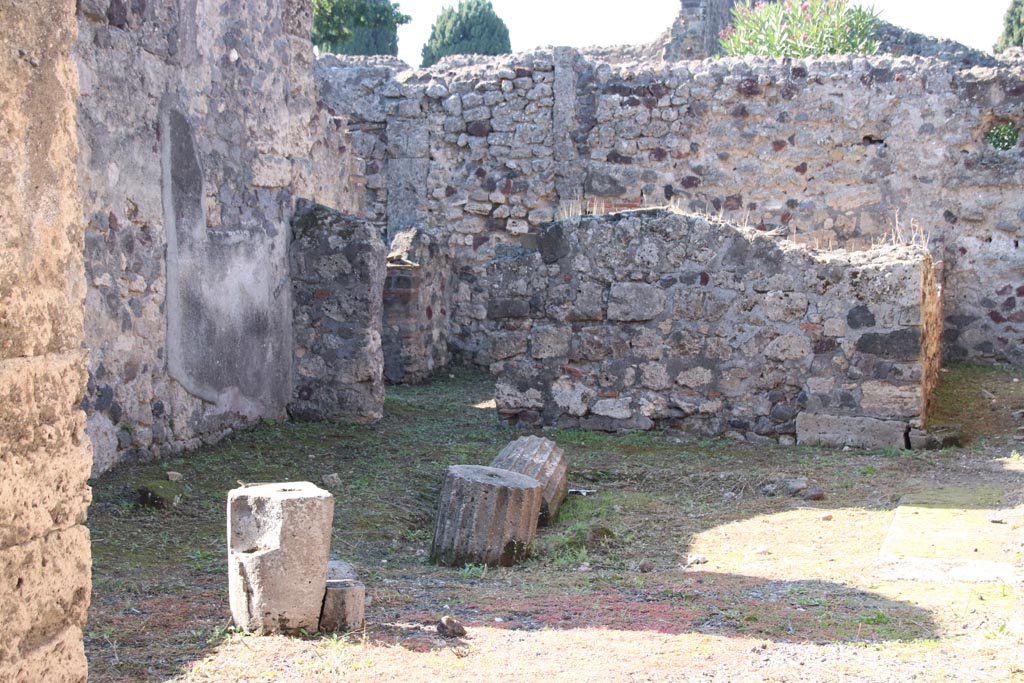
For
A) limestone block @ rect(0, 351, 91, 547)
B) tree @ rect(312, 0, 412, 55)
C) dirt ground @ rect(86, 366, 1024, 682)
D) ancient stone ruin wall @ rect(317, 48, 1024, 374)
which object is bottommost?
dirt ground @ rect(86, 366, 1024, 682)

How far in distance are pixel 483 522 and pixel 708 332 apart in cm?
335

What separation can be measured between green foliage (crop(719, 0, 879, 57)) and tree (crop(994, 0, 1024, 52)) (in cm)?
1056

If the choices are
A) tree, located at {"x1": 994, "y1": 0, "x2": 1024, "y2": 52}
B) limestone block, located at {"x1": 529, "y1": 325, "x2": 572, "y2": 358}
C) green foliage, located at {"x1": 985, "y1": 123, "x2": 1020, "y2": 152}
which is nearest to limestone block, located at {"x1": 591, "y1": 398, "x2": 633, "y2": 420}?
limestone block, located at {"x1": 529, "y1": 325, "x2": 572, "y2": 358}

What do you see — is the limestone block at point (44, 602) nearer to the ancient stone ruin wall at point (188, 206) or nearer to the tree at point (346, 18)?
the ancient stone ruin wall at point (188, 206)

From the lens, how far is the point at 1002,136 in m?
12.0

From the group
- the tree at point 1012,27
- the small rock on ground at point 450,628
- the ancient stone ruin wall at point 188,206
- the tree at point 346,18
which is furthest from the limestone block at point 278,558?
the tree at point 1012,27

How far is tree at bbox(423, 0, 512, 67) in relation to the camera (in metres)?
32.0

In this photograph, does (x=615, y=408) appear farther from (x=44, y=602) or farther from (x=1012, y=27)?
(x=1012, y=27)

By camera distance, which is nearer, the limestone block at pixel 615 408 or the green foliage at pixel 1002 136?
the limestone block at pixel 615 408

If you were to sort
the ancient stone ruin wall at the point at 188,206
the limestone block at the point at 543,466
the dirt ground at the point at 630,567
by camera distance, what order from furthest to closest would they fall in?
1. the ancient stone ruin wall at the point at 188,206
2. the limestone block at the point at 543,466
3. the dirt ground at the point at 630,567

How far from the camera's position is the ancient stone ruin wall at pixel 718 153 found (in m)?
11.8

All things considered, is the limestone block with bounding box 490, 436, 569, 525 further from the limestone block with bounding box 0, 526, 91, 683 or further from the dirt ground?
the limestone block with bounding box 0, 526, 91, 683

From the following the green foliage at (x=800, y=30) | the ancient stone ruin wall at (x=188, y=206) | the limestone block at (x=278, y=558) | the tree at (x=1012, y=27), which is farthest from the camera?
the tree at (x=1012, y=27)

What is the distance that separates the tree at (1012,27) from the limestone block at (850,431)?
→ 757 inches
